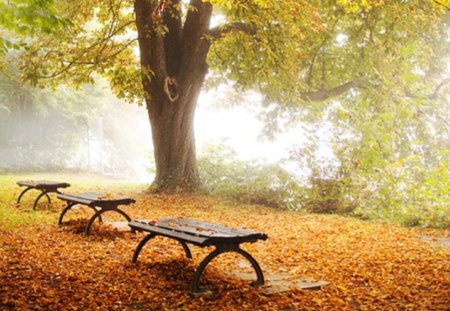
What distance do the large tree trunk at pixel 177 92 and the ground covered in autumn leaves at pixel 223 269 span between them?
461 centimetres

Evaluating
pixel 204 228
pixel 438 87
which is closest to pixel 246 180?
pixel 204 228

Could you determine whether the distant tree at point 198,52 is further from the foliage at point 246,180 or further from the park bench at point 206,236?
the park bench at point 206,236

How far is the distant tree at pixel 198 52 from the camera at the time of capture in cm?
1211

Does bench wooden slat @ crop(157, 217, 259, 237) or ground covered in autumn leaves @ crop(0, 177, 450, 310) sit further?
bench wooden slat @ crop(157, 217, 259, 237)

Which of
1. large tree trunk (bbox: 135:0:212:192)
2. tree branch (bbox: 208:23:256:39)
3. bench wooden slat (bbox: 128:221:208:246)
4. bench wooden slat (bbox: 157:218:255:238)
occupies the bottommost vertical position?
bench wooden slat (bbox: 128:221:208:246)

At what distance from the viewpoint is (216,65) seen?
46.3 feet

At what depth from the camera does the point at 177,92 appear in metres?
13.5

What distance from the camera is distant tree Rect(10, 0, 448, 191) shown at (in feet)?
39.7

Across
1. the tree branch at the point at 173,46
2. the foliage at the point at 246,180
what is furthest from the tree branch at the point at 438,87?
the tree branch at the point at 173,46

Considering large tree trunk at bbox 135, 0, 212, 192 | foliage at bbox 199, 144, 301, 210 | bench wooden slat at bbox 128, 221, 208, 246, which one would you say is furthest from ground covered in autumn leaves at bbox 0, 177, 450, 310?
large tree trunk at bbox 135, 0, 212, 192

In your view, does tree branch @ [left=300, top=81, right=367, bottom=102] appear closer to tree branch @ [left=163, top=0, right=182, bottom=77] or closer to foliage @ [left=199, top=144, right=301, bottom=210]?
foliage @ [left=199, top=144, right=301, bottom=210]

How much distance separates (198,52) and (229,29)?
45.0 inches

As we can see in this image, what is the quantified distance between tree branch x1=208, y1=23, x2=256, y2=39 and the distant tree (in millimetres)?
27

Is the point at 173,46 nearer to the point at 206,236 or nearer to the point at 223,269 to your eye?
the point at 223,269
